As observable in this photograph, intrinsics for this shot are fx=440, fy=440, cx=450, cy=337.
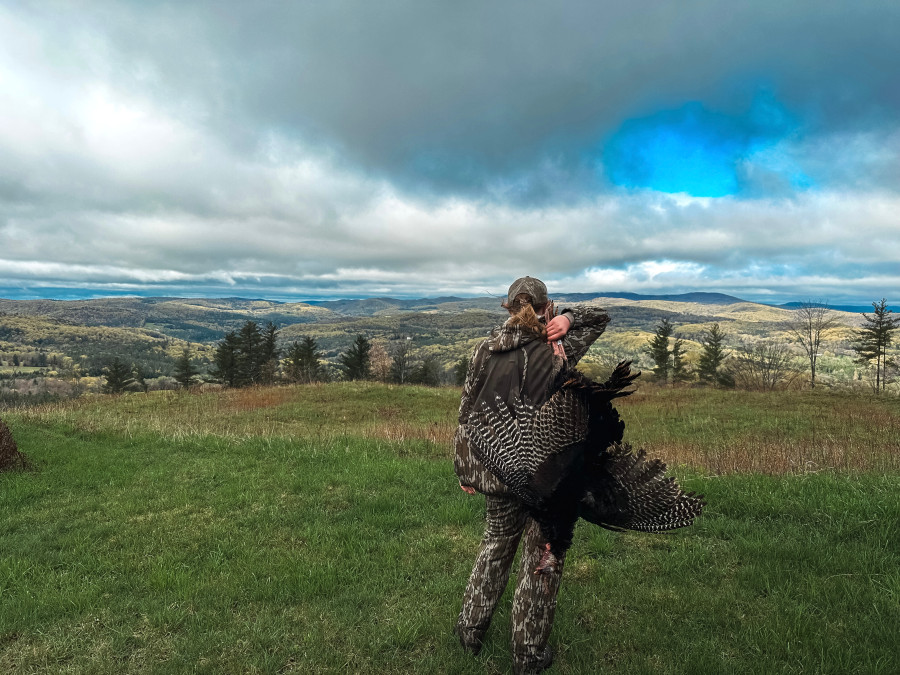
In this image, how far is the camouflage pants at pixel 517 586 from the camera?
324 centimetres

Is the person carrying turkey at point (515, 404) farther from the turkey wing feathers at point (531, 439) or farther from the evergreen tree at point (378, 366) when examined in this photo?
the evergreen tree at point (378, 366)

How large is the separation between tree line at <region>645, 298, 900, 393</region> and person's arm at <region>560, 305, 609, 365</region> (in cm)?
2801

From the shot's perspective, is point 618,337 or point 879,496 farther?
point 618,337

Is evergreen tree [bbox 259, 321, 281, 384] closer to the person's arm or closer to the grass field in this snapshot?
the grass field

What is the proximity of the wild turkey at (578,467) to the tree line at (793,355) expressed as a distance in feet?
92.6

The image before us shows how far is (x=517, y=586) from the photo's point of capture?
10.8 ft

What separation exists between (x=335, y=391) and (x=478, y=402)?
22385 millimetres

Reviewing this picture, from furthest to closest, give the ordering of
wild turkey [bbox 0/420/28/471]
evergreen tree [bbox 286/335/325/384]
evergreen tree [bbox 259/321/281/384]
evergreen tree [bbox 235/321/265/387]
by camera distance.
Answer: evergreen tree [bbox 235/321/265/387] < evergreen tree [bbox 286/335/325/384] < evergreen tree [bbox 259/321/281/384] < wild turkey [bbox 0/420/28/471]

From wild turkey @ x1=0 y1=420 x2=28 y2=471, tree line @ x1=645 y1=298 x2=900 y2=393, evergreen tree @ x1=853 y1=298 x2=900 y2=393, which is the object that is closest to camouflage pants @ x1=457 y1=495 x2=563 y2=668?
wild turkey @ x1=0 y1=420 x2=28 y2=471

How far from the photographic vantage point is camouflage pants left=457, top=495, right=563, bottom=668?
3.24 m

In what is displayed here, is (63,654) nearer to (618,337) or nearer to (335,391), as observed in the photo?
(335,391)

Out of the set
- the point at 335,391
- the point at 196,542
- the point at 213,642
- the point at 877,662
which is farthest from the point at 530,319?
the point at 335,391

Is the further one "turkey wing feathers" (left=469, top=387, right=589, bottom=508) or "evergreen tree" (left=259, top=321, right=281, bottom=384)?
"evergreen tree" (left=259, top=321, right=281, bottom=384)

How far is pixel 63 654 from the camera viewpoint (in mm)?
3723
